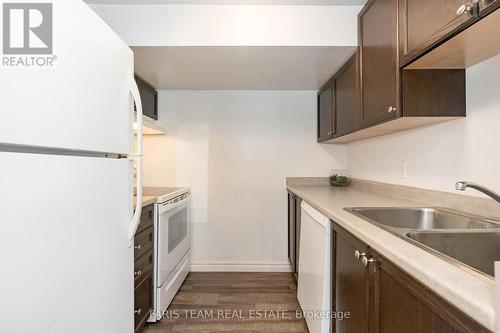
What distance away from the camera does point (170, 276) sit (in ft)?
7.43

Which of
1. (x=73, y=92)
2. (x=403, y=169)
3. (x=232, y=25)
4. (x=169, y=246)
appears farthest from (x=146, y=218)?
(x=403, y=169)

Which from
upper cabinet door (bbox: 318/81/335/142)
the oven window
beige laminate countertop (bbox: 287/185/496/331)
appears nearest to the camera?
beige laminate countertop (bbox: 287/185/496/331)

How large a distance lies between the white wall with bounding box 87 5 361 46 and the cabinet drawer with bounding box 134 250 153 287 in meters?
1.46

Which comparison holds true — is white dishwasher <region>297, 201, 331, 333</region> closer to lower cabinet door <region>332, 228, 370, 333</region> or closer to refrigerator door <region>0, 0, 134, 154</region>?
lower cabinet door <region>332, 228, 370, 333</region>

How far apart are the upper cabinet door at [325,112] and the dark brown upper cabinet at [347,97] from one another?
118mm

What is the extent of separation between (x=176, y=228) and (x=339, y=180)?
1704 millimetres

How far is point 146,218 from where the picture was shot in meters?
1.85

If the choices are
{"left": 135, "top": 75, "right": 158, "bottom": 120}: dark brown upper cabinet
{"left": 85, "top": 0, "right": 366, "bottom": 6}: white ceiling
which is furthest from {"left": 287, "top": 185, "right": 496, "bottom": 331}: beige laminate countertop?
{"left": 135, "top": 75, "right": 158, "bottom": 120}: dark brown upper cabinet

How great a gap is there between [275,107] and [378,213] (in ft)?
6.09

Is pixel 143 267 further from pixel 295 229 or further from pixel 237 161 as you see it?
pixel 237 161

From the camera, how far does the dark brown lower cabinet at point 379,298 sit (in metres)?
0.65

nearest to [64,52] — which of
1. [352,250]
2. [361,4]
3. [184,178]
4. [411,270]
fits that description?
[411,270]

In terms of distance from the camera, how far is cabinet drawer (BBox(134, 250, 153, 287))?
170cm

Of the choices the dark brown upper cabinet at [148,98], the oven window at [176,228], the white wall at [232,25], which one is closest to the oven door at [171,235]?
the oven window at [176,228]
